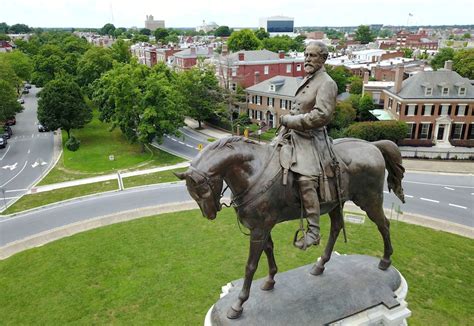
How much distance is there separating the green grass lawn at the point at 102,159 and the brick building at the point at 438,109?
26423mm

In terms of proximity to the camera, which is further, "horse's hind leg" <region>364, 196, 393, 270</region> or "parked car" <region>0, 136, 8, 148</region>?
"parked car" <region>0, 136, 8, 148</region>

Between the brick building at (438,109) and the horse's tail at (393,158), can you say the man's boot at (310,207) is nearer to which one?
the horse's tail at (393,158)

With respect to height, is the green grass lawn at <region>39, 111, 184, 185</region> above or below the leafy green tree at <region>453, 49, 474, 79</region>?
below

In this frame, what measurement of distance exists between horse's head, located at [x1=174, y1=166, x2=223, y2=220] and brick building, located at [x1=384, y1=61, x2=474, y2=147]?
131 feet

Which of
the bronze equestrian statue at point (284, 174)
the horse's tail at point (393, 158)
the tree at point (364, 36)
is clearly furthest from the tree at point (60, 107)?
the tree at point (364, 36)

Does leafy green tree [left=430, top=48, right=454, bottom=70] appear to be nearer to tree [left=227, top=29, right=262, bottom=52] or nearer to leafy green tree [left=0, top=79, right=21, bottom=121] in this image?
tree [left=227, top=29, right=262, bottom=52]

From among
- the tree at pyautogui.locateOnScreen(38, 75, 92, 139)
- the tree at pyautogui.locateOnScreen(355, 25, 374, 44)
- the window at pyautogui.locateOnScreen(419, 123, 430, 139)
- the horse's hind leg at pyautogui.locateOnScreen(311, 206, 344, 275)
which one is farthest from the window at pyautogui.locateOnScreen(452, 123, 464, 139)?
the tree at pyautogui.locateOnScreen(355, 25, 374, 44)

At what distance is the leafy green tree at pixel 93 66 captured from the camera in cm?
6272

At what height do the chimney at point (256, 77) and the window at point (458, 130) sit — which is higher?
the chimney at point (256, 77)

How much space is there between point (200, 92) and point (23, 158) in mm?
22702

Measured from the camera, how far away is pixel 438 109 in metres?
43.4

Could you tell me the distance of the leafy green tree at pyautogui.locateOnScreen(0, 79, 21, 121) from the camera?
48438mm

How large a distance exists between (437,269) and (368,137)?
83.9ft

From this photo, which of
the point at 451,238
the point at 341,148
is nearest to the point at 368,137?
the point at 451,238
